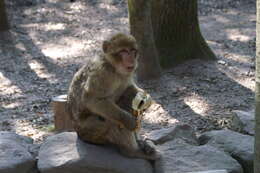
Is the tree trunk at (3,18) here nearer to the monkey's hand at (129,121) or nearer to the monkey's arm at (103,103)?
the monkey's arm at (103,103)

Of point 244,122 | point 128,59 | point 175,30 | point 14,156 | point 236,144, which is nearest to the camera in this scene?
point 128,59

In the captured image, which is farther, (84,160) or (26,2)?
(26,2)

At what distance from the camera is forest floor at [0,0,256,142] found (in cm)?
737

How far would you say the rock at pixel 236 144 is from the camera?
4.91 meters

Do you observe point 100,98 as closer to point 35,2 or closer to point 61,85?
point 61,85

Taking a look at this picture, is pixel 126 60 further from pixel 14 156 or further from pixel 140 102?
pixel 14 156

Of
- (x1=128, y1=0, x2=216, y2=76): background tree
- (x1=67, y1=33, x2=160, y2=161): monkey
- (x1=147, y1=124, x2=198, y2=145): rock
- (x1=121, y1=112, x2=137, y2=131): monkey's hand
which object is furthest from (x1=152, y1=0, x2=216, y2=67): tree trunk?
(x1=121, y1=112, x2=137, y2=131): monkey's hand

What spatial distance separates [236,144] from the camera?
201 inches

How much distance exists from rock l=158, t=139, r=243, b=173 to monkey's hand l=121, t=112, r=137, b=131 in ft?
1.67

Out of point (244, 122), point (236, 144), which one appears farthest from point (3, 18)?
point (236, 144)

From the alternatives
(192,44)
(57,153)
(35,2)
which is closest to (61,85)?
(192,44)

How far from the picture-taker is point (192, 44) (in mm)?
9031

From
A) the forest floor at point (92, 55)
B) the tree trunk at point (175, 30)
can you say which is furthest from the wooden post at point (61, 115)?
the tree trunk at point (175, 30)

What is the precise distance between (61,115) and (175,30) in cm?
338
